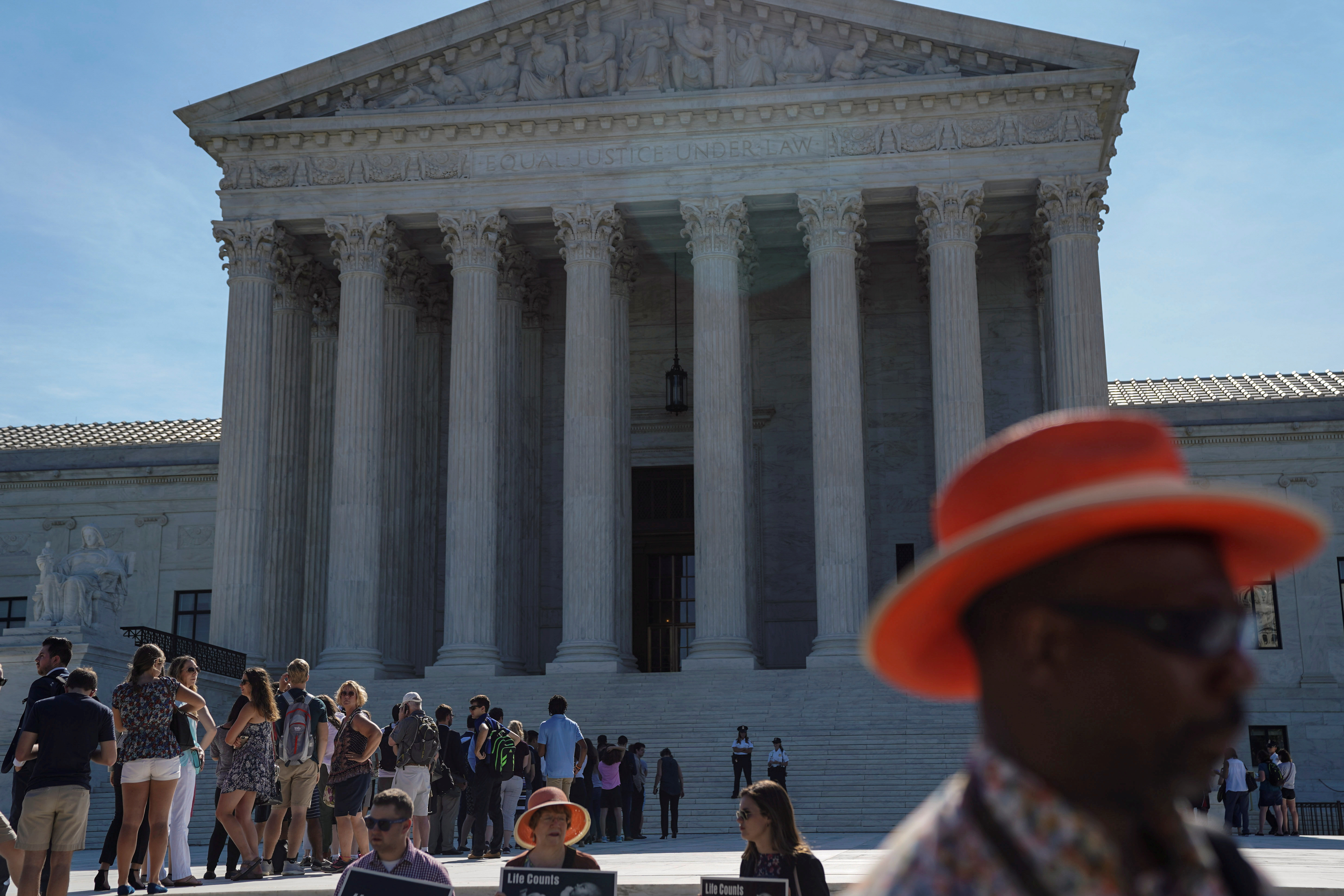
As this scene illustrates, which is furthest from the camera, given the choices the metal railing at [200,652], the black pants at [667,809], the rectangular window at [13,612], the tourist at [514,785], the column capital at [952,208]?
the rectangular window at [13,612]

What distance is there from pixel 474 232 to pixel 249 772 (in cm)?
2350

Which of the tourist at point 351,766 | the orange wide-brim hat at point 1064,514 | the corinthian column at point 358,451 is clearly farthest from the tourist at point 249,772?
the corinthian column at point 358,451

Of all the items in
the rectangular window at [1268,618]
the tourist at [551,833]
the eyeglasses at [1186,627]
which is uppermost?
the rectangular window at [1268,618]

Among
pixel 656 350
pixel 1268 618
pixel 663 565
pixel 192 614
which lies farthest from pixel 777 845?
pixel 192 614

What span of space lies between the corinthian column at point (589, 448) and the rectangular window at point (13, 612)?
19.1m

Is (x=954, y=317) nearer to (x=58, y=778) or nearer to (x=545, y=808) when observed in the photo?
(x=58, y=778)

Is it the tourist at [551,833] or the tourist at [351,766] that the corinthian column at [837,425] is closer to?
the tourist at [351,766]

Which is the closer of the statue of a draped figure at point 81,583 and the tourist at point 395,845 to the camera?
the tourist at point 395,845

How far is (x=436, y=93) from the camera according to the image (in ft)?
121

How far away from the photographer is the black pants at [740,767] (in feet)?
81.8

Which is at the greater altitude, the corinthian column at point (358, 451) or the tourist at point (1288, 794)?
the corinthian column at point (358, 451)

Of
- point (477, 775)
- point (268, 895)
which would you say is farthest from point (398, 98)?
point (268, 895)

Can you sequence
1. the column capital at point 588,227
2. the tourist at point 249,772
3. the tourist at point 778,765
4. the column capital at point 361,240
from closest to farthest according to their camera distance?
1. the tourist at point 249,772
2. the tourist at point 778,765
3. the column capital at point 588,227
4. the column capital at point 361,240

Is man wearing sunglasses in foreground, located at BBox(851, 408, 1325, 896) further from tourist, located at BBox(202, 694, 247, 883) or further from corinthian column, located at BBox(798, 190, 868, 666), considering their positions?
corinthian column, located at BBox(798, 190, 868, 666)
